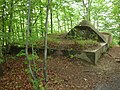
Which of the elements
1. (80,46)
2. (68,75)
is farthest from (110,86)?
(80,46)

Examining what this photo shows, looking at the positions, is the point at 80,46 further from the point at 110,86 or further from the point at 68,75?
the point at 110,86

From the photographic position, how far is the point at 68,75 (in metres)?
6.56

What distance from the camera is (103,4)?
1634cm

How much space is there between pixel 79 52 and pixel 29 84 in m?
3.31

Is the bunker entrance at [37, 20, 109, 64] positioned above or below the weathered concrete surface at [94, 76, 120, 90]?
above

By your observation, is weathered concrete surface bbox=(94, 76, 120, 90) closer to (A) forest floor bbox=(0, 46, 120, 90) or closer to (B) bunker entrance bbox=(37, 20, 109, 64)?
(A) forest floor bbox=(0, 46, 120, 90)

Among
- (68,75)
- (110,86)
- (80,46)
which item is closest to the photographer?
(110,86)

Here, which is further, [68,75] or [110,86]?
[68,75]

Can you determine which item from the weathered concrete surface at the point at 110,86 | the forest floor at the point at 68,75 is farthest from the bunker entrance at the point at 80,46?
the weathered concrete surface at the point at 110,86

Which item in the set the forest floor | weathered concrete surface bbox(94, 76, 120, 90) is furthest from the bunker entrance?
weathered concrete surface bbox(94, 76, 120, 90)

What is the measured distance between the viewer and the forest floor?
19.1ft

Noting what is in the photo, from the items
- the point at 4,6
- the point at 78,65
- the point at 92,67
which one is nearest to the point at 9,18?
the point at 4,6

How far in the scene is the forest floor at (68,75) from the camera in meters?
5.83

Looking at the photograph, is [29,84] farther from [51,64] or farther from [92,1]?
[92,1]
